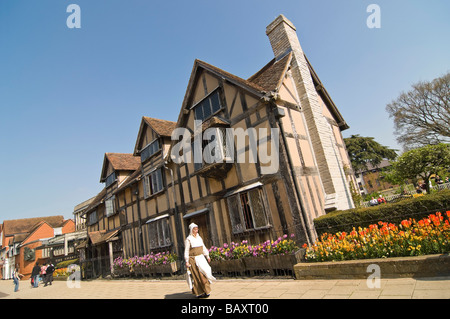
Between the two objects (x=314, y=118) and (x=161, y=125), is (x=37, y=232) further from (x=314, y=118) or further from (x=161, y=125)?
(x=314, y=118)

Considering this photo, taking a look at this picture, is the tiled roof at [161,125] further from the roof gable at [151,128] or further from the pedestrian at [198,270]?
the pedestrian at [198,270]

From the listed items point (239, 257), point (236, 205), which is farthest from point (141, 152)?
point (239, 257)

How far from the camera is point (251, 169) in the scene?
10180mm

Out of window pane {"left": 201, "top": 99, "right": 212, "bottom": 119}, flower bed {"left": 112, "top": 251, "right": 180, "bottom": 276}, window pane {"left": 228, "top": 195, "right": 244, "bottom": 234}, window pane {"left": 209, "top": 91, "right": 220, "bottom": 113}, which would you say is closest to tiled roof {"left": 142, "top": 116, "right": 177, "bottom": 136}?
window pane {"left": 201, "top": 99, "right": 212, "bottom": 119}

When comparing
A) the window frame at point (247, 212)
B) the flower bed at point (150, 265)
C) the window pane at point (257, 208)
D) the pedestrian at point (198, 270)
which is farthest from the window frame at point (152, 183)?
the pedestrian at point (198, 270)

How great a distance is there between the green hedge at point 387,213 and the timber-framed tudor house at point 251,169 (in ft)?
2.46

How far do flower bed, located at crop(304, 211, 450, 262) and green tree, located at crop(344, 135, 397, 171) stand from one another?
31.3 m

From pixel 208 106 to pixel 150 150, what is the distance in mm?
6108

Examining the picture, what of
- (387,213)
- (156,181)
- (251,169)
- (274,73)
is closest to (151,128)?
(156,181)

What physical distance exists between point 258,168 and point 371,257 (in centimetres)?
482

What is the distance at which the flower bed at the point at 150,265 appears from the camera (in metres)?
13.1

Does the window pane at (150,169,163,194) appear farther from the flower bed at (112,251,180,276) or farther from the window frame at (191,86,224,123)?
the window frame at (191,86,224,123)
